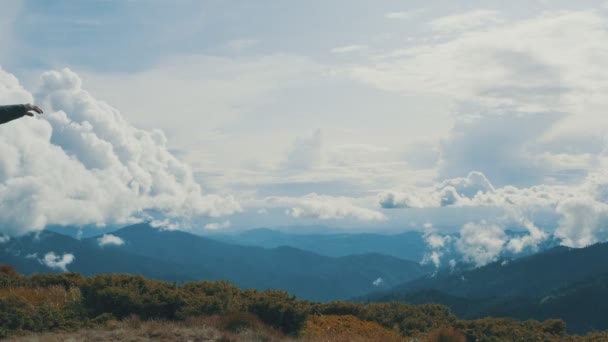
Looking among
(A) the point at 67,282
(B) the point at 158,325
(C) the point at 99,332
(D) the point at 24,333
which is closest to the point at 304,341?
(B) the point at 158,325

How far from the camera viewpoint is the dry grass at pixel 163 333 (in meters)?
13.9

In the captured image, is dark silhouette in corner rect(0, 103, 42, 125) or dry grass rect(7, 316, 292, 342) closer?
dark silhouette in corner rect(0, 103, 42, 125)

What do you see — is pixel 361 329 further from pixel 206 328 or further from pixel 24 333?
pixel 24 333

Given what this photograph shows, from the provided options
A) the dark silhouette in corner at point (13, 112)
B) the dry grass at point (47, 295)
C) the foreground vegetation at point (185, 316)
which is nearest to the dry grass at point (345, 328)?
the foreground vegetation at point (185, 316)

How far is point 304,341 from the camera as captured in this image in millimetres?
15406

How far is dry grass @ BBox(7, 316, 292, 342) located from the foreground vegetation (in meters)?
0.03

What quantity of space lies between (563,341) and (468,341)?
398cm

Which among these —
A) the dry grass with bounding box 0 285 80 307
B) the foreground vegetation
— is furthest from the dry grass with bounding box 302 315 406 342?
the dry grass with bounding box 0 285 80 307

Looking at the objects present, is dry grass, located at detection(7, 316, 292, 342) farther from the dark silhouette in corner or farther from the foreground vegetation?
the dark silhouette in corner

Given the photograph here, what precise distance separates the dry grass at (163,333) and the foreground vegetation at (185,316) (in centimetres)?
3

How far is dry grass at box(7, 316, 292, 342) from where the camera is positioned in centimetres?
1388

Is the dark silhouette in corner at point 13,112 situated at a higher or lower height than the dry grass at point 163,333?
higher

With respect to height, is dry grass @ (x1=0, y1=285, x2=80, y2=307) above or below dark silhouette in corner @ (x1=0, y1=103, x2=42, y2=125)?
below

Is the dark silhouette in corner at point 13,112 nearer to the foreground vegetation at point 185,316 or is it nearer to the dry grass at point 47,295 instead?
the foreground vegetation at point 185,316
